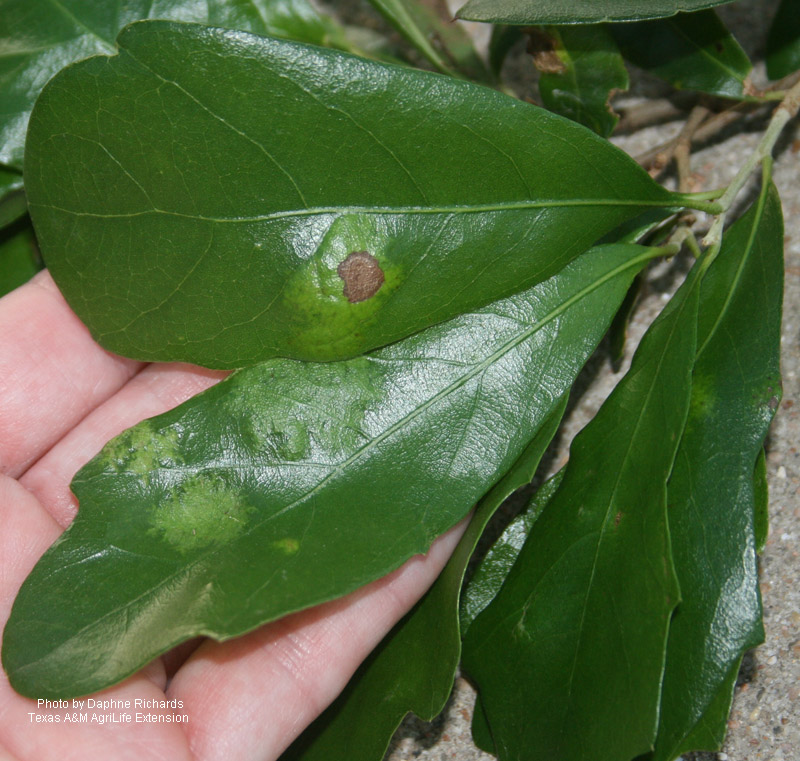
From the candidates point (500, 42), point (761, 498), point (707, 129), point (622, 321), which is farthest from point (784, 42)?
point (761, 498)

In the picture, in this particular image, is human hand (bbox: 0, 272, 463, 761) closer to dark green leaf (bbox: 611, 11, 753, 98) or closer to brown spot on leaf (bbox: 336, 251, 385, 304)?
brown spot on leaf (bbox: 336, 251, 385, 304)

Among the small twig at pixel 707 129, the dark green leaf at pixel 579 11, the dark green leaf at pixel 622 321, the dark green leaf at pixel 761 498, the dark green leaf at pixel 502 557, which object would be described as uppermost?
the dark green leaf at pixel 579 11

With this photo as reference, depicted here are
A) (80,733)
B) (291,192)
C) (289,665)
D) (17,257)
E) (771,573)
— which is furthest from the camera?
(17,257)

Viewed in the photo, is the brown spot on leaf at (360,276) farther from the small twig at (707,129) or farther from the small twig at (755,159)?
the small twig at (707,129)

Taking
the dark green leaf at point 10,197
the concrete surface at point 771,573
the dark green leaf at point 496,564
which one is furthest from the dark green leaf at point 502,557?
the dark green leaf at point 10,197

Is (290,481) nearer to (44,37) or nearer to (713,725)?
(713,725)

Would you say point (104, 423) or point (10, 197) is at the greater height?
point (10, 197)

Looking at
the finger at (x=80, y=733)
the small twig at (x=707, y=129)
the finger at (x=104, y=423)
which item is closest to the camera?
the finger at (x=80, y=733)
